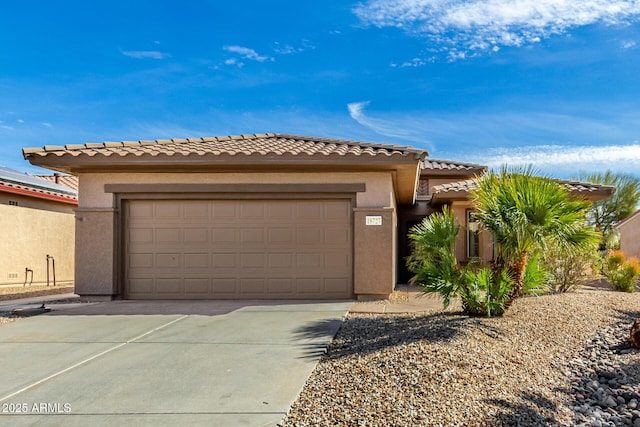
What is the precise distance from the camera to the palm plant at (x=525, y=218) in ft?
23.5

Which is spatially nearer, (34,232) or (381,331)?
(381,331)

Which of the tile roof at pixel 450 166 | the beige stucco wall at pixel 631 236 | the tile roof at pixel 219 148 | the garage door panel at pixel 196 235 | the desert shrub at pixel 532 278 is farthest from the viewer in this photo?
Result: the beige stucco wall at pixel 631 236

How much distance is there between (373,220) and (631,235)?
71.1ft

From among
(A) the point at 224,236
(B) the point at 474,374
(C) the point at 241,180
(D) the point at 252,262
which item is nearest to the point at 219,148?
(C) the point at 241,180

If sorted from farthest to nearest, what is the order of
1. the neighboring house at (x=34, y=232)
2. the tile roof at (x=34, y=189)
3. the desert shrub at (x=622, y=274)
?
the tile roof at (x=34, y=189)
the neighboring house at (x=34, y=232)
the desert shrub at (x=622, y=274)

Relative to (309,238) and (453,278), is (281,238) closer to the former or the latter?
(309,238)

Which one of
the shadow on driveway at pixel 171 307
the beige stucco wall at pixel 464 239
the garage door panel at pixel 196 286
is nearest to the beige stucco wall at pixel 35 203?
the shadow on driveway at pixel 171 307

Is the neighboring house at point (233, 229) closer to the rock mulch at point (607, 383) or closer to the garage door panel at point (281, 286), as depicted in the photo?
the garage door panel at point (281, 286)

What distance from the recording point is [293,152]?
1031 centimetres

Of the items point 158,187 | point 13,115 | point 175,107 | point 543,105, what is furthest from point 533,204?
point 13,115

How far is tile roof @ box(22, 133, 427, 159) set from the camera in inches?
405

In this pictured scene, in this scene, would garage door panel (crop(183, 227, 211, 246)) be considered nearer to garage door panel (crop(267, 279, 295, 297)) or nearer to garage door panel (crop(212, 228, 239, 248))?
garage door panel (crop(212, 228, 239, 248))

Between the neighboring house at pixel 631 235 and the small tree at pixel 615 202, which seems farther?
the small tree at pixel 615 202

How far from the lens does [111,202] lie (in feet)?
36.2
